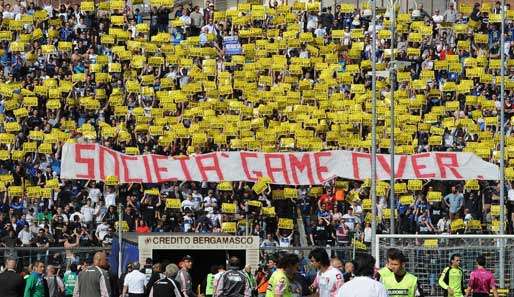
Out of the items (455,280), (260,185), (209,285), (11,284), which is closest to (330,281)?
(11,284)

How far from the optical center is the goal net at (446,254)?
3334cm

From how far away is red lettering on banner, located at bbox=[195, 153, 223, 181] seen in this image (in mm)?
44531

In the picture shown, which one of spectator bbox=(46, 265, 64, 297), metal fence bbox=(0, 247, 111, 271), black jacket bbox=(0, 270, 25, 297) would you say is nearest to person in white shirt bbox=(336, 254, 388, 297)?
black jacket bbox=(0, 270, 25, 297)

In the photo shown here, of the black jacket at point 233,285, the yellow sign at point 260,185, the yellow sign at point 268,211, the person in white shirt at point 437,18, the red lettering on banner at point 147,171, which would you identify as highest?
the person in white shirt at point 437,18

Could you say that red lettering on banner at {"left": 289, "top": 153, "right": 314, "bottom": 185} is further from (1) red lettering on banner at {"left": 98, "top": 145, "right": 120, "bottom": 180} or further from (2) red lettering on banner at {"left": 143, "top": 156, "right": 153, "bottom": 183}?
(1) red lettering on banner at {"left": 98, "top": 145, "right": 120, "bottom": 180}

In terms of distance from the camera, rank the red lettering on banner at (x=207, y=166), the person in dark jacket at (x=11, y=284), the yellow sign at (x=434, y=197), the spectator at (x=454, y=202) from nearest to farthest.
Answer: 1. the person in dark jacket at (x=11, y=284)
2. the spectator at (x=454, y=202)
3. the yellow sign at (x=434, y=197)
4. the red lettering on banner at (x=207, y=166)

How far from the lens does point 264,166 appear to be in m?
45.1

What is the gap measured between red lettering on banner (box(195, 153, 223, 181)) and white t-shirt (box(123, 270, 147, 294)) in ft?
42.2

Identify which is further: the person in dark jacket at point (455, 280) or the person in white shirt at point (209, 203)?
the person in white shirt at point (209, 203)

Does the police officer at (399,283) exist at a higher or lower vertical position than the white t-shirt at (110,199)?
lower

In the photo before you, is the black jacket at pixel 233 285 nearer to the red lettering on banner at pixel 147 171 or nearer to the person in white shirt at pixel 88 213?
the person in white shirt at pixel 88 213

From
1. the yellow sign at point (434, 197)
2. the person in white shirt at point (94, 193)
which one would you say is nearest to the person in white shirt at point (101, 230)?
the person in white shirt at point (94, 193)

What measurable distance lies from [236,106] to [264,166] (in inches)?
124

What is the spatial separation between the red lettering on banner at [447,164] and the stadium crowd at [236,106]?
1.42ft
